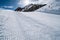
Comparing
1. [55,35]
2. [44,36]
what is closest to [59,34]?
[55,35]

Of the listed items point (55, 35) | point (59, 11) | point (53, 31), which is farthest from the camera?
point (59, 11)

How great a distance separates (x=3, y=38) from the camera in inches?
66.9

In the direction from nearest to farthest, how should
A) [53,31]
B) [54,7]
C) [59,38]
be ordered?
1. [59,38]
2. [53,31]
3. [54,7]

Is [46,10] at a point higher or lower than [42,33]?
higher

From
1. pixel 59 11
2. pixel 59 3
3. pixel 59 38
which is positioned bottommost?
pixel 59 38

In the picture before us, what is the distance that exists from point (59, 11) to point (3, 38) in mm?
2378

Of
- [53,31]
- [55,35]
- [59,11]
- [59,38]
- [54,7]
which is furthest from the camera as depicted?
[54,7]

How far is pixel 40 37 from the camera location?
1.69 m

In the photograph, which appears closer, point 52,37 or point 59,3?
point 52,37

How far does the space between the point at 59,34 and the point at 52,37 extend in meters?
0.17

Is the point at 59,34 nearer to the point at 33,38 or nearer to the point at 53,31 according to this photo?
the point at 53,31

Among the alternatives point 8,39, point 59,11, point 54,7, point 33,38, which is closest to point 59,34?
point 33,38

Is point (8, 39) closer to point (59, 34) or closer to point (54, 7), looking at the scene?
point (59, 34)

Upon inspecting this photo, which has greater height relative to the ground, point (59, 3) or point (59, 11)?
point (59, 3)
